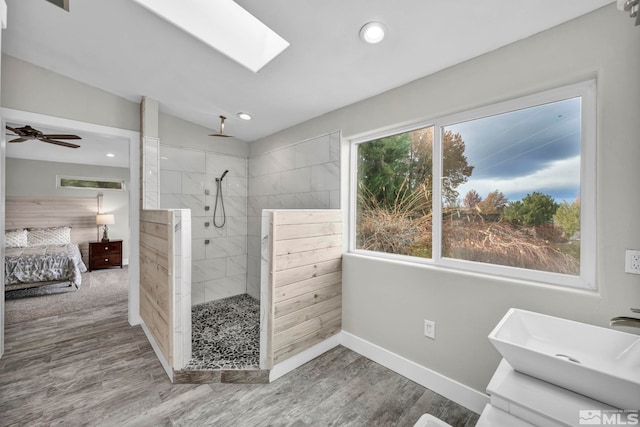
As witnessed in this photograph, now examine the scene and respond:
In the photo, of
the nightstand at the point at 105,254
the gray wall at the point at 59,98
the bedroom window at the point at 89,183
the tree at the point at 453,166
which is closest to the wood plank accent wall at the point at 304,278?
the tree at the point at 453,166

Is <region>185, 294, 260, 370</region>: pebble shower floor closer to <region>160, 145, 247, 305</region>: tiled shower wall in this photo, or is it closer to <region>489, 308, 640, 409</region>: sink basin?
<region>160, 145, 247, 305</region>: tiled shower wall

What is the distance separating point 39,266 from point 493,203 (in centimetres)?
580

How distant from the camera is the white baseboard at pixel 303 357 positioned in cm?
213

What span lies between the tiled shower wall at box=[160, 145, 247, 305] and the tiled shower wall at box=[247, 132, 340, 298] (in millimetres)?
145

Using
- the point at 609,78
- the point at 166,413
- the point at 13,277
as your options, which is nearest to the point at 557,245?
the point at 609,78

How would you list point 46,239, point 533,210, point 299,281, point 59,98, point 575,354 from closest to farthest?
point 575,354 < point 533,210 < point 299,281 < point 59,98 < point 46,239

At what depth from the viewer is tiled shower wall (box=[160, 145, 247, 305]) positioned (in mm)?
3402

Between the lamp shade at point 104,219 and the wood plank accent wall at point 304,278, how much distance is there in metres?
5.47

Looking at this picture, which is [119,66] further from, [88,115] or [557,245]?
[557,245]

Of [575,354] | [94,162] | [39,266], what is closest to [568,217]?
[575,354]

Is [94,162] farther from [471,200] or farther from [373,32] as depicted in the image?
[471,200]

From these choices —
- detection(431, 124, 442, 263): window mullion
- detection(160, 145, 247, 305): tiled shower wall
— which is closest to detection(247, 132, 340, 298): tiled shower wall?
detection(160, 145, 247, 305): tiled shower wall

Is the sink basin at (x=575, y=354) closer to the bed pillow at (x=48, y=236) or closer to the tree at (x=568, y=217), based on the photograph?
the tree at (x=568, y=217)

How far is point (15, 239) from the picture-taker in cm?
475
